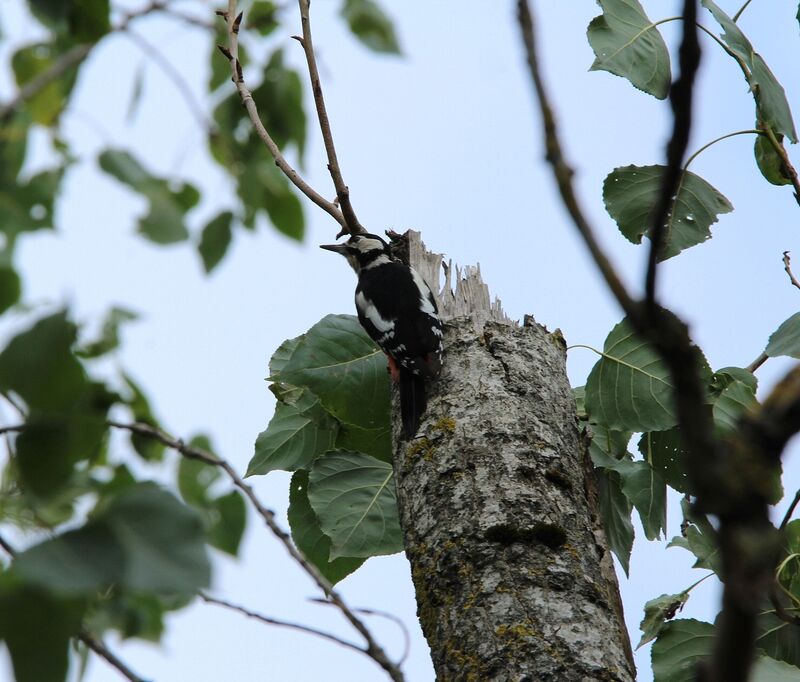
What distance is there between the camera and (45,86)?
118cm

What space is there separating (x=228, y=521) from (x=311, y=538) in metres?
1.68

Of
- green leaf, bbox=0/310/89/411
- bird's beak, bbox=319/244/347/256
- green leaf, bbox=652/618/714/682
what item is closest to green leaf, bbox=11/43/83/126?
green leaf, bbox=0/310/89/411

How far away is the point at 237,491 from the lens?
1.21 meters

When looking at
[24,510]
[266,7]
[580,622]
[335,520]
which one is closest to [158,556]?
[24,510]

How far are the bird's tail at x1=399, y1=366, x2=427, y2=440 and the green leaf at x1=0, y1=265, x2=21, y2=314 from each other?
4.53 feet

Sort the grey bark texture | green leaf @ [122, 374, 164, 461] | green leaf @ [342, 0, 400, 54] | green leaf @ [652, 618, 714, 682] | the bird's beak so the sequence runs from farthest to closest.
A: 1. the bird's beak
2. green leaf @ [652, 618, 714, 682]
3. the grey bark texture
4. green leaf @ [342, 0, 400, 54]
5. green leaf @ [122, 374, 164, 461]

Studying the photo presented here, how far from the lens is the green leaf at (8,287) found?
1150 mm

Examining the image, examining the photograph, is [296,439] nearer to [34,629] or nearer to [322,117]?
[322,117]

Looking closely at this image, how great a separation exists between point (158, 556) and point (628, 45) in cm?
216

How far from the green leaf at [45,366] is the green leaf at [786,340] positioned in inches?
82.9

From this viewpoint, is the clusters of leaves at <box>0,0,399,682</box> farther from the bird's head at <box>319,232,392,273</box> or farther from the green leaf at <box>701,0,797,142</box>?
the bird's head at <box>319,232,392,273</box>

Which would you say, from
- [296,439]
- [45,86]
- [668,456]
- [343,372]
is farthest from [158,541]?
[668,456]

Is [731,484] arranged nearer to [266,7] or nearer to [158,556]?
[158,556]

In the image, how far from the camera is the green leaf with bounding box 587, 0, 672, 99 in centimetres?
251
